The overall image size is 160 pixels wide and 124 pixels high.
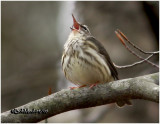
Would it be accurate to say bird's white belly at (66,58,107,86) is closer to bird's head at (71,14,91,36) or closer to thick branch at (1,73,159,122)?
thick branch at (1,73,159,122)

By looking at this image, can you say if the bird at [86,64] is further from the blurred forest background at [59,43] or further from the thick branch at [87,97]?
the blurred forest background at [59,43]

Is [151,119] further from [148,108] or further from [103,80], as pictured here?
[103,80]

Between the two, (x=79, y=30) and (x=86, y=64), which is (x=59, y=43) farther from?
(x=86, y=64)

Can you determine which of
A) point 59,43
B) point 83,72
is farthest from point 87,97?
point 59,43

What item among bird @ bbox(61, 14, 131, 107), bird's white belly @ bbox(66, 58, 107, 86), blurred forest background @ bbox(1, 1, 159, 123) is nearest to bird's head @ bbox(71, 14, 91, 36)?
bird @ bbox(61, 14, 131, 107)

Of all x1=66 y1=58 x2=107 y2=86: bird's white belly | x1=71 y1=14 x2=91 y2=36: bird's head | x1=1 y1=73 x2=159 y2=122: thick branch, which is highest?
x1=71 y1=14 x2=91 y2=36: bird's head
